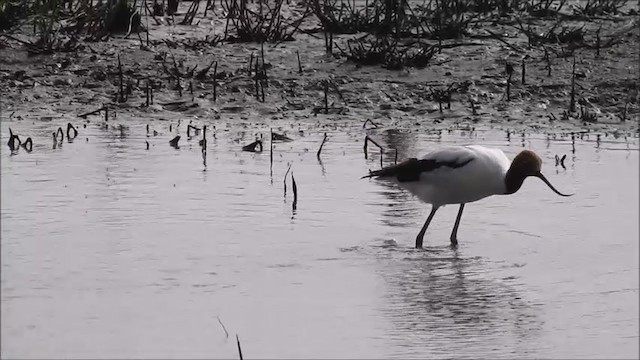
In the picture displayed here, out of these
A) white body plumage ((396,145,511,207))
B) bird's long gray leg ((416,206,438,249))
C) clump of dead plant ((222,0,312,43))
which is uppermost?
clump of dead plant ((222,0,312,43))

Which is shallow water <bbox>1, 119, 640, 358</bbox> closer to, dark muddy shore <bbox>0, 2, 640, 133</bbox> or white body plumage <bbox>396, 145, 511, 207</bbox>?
white body plumage <bbox>396, 145, 511, 207</bbox>

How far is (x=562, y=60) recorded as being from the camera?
39.6 ft

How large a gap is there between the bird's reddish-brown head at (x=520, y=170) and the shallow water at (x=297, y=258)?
0.21 metres

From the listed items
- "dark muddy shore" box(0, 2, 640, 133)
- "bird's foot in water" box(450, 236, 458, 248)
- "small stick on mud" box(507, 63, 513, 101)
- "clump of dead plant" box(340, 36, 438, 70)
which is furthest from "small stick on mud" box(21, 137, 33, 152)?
"small stick on mud" box(507, 63, 513, 101)

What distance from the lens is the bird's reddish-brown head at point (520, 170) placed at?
7902mm

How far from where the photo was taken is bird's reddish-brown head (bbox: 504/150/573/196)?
7.90 meters

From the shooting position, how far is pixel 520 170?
7.94m

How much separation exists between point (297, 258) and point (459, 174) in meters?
1.15

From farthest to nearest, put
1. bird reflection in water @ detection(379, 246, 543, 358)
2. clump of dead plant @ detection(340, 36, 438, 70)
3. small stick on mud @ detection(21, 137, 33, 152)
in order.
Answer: clump of dead plant @ detection(340, 36, 438, 70) < small stick on mud @ detection(21, 137, 33, 152) < bird reflection in water @ detection(379, 246, 543, 358)

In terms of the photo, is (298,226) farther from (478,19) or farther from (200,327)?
(478,19)

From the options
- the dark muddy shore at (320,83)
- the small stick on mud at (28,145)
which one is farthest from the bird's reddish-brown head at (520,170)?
the small stick on mud at (28,145)

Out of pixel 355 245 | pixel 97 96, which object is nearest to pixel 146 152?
pixel 97 96

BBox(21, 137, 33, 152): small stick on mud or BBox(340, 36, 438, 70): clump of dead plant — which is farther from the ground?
BBox(340, 36, 438, 70): clump of dead plant

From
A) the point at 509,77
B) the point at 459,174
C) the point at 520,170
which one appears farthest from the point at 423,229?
the point at 509,77
